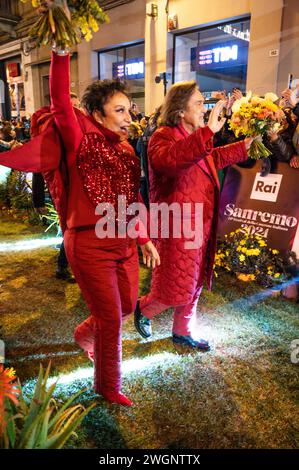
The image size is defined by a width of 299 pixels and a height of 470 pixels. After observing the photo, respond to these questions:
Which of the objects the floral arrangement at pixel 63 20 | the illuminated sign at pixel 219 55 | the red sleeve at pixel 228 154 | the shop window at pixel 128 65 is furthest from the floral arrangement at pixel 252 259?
the shop window at pixel 128 65

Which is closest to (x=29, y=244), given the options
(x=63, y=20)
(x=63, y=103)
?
(x=63, y=103)

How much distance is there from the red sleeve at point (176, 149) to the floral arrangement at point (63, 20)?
866mm

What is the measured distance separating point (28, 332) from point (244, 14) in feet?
28.4

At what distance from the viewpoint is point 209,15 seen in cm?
926

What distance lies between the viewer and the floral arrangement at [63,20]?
150cm

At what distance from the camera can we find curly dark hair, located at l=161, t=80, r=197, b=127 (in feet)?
8.52

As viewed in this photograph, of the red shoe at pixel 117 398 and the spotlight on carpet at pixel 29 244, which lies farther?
the spotlight on carpet at pixel 29 244

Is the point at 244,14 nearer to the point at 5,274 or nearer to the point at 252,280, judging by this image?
the point at 252,280

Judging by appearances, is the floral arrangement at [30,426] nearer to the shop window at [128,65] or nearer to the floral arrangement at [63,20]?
the floral arrangement at [63,20]

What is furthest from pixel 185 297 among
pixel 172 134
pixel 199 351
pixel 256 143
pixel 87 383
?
pixel 256 143

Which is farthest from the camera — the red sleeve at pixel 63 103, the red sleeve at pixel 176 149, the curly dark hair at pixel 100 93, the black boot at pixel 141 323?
the black boot at pixel 141 323

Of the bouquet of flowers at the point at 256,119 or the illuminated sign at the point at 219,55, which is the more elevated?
the illuminated sign at the point at 219,55

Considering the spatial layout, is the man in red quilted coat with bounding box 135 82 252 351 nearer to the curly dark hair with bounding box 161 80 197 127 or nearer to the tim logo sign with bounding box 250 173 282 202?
the curly dark hair with bounding box 161 80 197 127

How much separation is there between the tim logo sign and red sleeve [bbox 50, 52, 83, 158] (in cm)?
330
